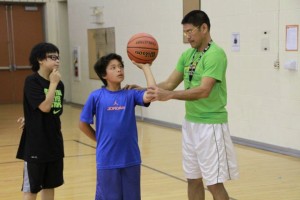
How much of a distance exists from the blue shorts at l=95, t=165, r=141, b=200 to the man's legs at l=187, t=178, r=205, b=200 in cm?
72

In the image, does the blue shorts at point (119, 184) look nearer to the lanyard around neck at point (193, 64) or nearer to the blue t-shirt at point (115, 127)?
the blue t-shirt at point (115, 127)

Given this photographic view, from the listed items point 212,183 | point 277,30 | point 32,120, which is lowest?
point 212,183

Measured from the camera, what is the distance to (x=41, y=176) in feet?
12.7

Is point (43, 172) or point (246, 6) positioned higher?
point (246, 6)

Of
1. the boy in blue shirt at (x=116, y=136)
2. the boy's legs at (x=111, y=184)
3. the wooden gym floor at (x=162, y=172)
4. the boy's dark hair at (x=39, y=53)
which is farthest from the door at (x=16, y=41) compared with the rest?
the boy's legs at (x=111, y=184)

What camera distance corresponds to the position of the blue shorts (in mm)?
3455

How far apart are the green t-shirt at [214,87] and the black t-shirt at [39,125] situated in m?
1.03

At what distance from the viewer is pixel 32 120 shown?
3.86 metres

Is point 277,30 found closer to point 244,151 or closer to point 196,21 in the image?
point 244,151

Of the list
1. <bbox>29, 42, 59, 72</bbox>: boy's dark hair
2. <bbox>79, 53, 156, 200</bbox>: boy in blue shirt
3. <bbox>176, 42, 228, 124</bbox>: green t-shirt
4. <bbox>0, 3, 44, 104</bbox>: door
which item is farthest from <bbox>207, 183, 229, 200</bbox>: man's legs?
<bbox>0, 3, 44, 104</bbox>: door

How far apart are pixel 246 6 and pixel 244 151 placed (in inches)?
82.7

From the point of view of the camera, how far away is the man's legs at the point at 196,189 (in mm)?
4062

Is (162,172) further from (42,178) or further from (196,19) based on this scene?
(196,19)

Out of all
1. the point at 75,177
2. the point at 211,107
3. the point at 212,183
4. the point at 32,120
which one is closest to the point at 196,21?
the point at 211,107
